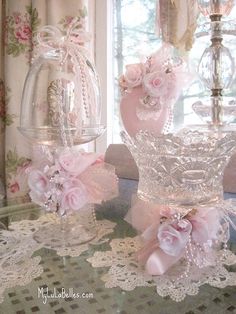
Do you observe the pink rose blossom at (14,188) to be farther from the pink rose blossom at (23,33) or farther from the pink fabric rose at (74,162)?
the pink fabric rose at (74,162)

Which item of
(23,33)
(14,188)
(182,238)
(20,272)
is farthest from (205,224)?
(23,33)

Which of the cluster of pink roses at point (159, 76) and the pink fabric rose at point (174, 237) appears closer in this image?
the pink fabric rose at point (174, 237)

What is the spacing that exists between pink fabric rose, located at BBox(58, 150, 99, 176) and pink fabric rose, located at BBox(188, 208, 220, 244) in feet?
0.74

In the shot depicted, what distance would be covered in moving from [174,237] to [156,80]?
36 cm

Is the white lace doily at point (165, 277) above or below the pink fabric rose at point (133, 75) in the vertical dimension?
below

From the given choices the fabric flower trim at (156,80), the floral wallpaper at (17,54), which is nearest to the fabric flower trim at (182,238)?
the fabric flower trim at (156,80)

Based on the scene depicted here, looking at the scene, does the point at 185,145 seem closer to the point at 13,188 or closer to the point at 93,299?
the point at 93,299

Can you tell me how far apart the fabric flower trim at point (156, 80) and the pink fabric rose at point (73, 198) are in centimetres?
25

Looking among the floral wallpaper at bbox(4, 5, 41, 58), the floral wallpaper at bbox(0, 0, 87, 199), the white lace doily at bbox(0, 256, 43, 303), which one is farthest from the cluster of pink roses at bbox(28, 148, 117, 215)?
the floral wallpaper at bbox(4, 5, 41, 58)

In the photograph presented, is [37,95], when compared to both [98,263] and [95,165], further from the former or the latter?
[98,263]

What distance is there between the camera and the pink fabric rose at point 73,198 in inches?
24.2

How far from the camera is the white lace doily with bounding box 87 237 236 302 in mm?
483

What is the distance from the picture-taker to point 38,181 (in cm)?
63

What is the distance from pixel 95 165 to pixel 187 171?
218 mm
